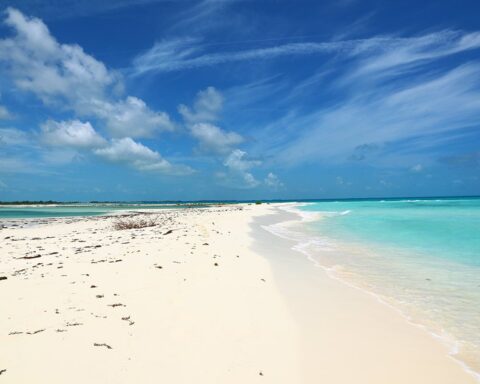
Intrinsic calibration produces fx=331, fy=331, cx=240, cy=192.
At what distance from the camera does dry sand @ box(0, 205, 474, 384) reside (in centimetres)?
442

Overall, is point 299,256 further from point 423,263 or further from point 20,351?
point 20,351

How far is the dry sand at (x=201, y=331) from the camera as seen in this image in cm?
442

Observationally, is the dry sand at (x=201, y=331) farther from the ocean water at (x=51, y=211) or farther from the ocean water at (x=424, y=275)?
the ocean water at (x=51, y=211)

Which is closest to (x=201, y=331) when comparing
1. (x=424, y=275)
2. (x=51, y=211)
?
(x=424, y=275)

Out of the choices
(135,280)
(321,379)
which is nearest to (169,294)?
(135,280)

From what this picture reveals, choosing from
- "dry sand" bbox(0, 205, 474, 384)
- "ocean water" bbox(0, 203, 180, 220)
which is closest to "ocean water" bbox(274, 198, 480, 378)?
"dry sand" bbox(0, 205, 474, 384)

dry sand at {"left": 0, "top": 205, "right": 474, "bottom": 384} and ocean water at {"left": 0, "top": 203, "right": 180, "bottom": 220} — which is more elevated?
ocean water at {"left": 0, "top": 203, "right": 180, "bottom": 220}

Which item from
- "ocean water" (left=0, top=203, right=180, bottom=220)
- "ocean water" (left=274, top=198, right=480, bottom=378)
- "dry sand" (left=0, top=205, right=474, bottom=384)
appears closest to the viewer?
"dry sand" (left=0, top=205, right=474, bottom=384)

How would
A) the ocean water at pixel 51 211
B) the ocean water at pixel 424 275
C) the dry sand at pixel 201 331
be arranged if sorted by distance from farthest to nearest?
the ocean water at pixel 51 211, the ocean water at pixel 424 275, the dry sand at pixel 201 331

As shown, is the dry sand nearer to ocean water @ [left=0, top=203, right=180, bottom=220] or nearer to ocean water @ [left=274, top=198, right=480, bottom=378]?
ocean water @ [left=274, top=198, right=480, bottom=378]

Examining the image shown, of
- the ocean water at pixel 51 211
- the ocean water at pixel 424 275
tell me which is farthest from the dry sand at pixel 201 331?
the ocean water at pixel 51 211

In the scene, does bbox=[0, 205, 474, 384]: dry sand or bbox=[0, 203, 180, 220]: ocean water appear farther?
bbox=[0, 203, 180, 220]: ocean water

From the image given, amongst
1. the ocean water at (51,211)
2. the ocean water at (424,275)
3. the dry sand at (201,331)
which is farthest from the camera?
the ocean water at (51,211)

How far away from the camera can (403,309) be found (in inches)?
287
